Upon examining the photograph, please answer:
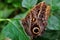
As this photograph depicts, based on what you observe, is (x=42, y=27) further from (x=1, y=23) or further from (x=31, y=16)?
(x=1, y=23)

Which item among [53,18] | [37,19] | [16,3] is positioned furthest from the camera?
[16,3]

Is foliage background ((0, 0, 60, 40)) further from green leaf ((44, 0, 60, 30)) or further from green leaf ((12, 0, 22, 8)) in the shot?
green leaf ((12, 0, 22, 8))

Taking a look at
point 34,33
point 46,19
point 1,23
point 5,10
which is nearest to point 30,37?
point 34,33

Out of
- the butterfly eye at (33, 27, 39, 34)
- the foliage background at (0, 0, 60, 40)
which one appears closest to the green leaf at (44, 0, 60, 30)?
the foliage background at (0, 0, 60, 40)

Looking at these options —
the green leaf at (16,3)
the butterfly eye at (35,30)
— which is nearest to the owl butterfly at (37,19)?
the butterfly eye at (35,30)

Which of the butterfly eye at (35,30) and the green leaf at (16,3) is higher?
the green leaf at (16,3)

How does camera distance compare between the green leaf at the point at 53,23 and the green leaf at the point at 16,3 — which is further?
the green leaf at the point at 16,3

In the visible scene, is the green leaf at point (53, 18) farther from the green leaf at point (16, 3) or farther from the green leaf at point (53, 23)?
the green leaf at point (16, 3)

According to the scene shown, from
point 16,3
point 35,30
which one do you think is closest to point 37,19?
point 35,30

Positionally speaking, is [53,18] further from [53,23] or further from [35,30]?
[35,30]
